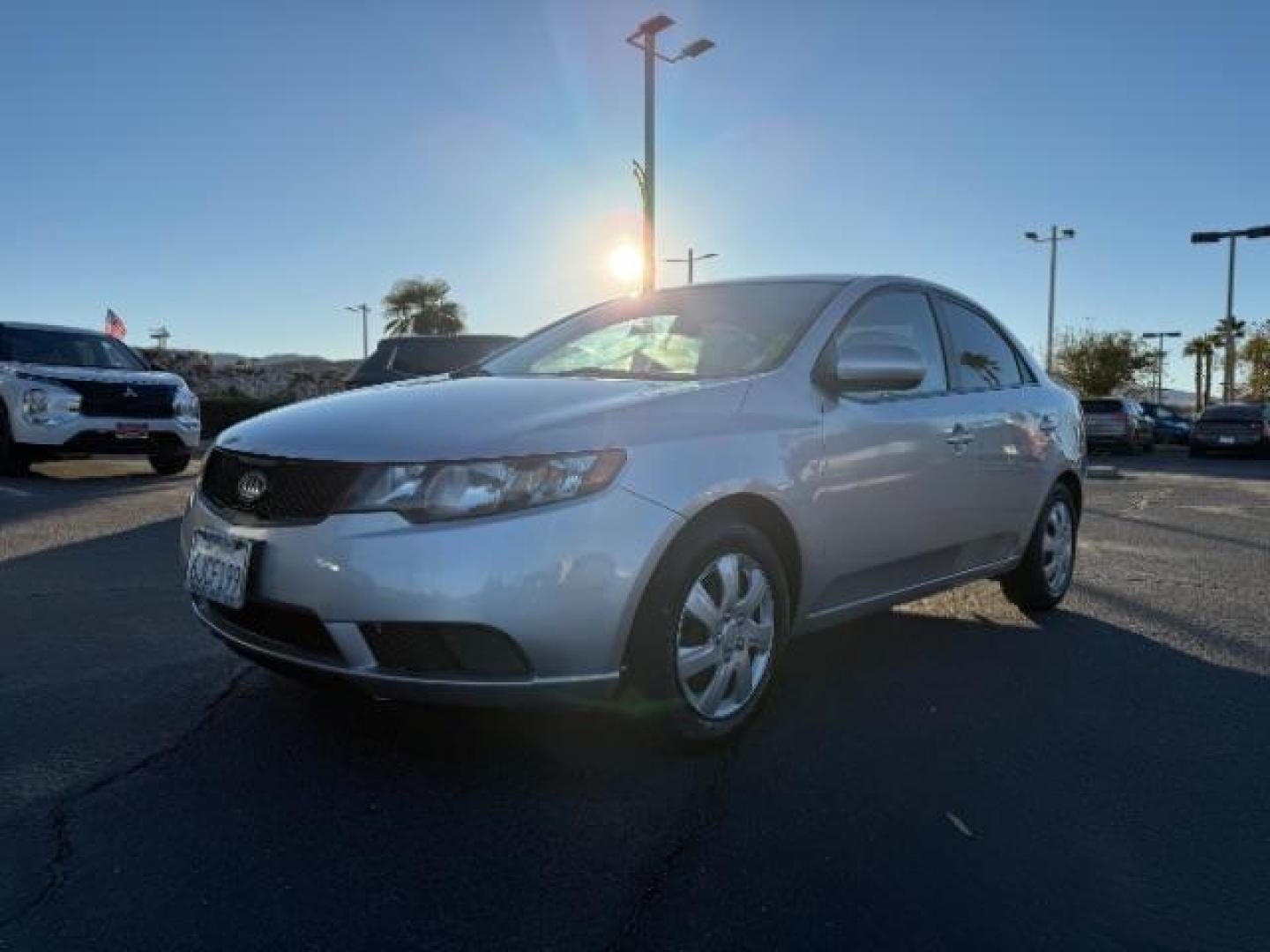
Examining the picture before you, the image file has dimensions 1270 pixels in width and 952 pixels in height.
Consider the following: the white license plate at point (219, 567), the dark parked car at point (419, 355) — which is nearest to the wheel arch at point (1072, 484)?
the white license plate at point (219, 567)

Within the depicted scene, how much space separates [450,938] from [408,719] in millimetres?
1324

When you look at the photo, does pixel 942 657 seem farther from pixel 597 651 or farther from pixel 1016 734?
pixel 597 651

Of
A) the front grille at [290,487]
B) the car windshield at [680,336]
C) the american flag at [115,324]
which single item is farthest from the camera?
the american flag at [115,324]

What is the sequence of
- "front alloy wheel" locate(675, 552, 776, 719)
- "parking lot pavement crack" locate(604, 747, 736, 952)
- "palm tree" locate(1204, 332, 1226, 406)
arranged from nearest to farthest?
"parking lot pavement crack" locate(604, 747, 736, 952) → "front alloy wheel" locate(675, 552, 776, 719) → "palm tree" locate(1204, 332, 1226, 406)

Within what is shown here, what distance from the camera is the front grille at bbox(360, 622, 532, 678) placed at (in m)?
2.73

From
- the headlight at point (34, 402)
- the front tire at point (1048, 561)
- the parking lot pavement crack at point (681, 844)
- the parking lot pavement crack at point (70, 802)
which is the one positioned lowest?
the parking lot pavement crack at point (681, 844)

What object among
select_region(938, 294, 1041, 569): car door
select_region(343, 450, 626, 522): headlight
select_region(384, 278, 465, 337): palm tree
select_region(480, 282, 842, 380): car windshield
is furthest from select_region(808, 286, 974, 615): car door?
select_region(384, 278, 465, 337): palm tree

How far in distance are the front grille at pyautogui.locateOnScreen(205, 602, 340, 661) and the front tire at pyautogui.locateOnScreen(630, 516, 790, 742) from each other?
2.71 feet

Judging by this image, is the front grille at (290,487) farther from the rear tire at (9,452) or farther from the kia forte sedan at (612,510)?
the rear tire at (9,452)

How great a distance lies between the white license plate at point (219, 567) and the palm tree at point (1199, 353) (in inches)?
3253

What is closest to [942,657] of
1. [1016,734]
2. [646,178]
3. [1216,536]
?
[1016,734]

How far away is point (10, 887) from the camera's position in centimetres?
235

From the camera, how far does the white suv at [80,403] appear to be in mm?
10461

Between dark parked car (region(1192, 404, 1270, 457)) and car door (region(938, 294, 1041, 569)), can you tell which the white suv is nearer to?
car door (region(938, 294, 1041, 569))
